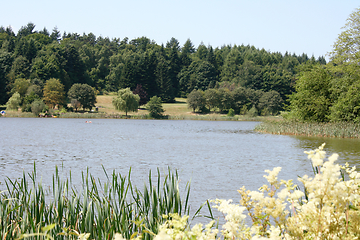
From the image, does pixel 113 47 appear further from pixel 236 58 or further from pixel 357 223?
pixel 357 223

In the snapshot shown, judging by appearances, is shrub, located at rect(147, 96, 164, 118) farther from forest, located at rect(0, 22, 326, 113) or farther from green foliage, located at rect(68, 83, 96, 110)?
forest, located at rect(0, 22, 326, 113)

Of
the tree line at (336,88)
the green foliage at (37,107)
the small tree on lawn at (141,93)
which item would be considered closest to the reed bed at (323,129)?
the tree line at (336,88)

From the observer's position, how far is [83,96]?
78438 mm

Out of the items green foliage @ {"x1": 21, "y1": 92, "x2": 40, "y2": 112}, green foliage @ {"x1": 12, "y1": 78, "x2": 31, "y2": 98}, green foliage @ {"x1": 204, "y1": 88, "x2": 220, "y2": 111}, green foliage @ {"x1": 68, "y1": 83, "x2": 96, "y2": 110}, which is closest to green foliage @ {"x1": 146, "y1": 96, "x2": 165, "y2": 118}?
green foliage @ {"x1": 68, "y1": 83, "x2": 96, "y2": 110}

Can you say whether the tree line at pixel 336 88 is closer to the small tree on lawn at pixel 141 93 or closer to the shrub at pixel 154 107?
the shrub at pixel 154 107

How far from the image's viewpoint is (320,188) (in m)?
2.53

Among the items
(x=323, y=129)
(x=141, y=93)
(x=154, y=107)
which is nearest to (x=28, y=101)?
(x=154, y=107)

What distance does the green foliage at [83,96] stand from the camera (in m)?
78.2

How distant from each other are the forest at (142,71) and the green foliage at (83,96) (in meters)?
7.61

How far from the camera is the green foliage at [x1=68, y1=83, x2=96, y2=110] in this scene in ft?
257

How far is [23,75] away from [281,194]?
319 feet

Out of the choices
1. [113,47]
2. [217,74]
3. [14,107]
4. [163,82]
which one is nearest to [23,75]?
[14,107]

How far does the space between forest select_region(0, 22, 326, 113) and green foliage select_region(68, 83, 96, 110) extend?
25.0 ft

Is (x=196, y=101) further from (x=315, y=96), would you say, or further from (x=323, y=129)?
(x=323, y=129)
